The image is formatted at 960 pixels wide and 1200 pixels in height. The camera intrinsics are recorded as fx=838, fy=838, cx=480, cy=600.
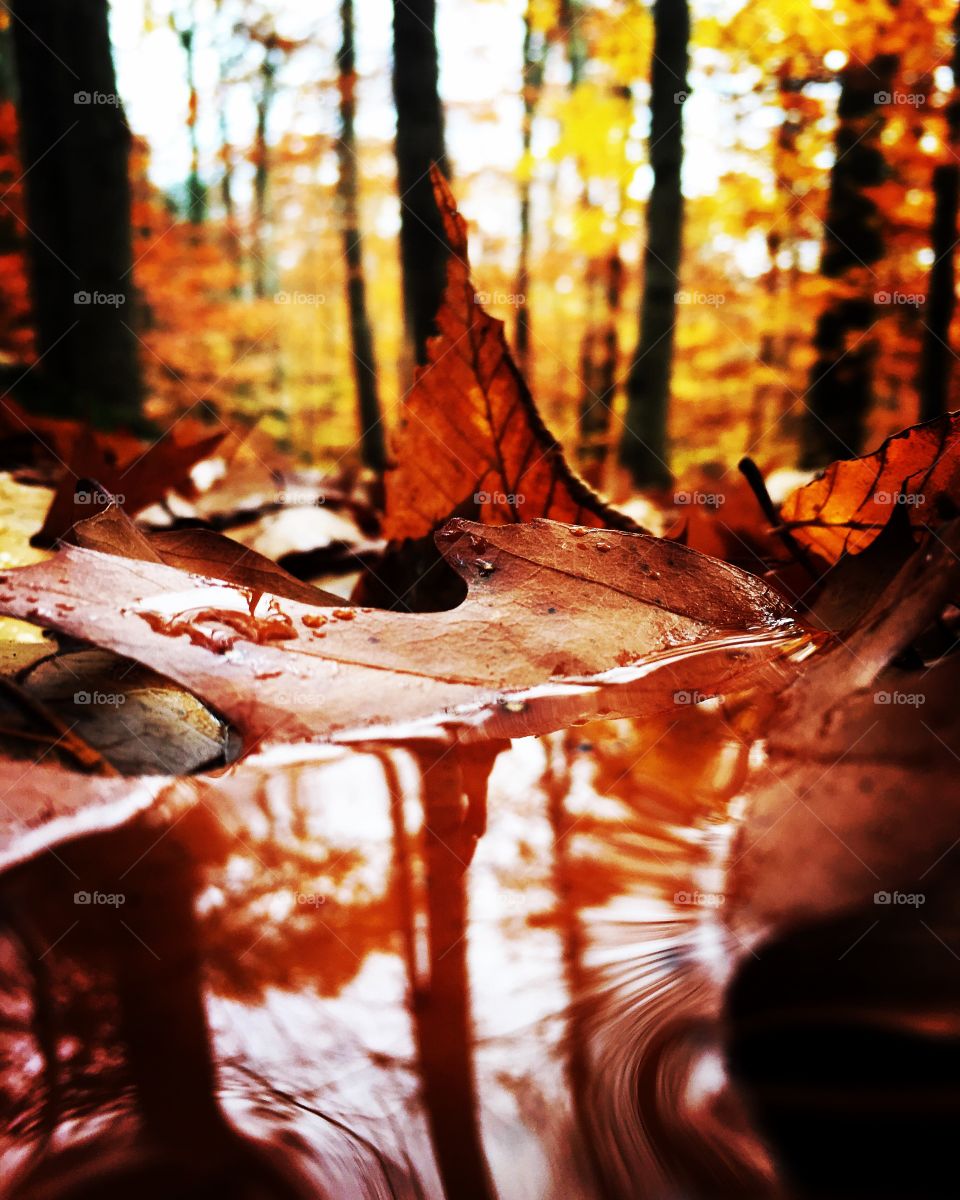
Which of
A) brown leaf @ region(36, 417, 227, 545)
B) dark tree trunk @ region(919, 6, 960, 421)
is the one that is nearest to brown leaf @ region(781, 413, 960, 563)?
brown leaf @ region(36, 417, 227, 545)

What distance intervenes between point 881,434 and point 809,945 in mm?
10117

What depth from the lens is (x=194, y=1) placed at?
1370cm

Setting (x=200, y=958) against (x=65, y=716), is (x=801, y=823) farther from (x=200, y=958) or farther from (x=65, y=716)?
(x=65, y=716)

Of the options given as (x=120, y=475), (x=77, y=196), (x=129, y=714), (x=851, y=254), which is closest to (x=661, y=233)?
(x=851, y=254)

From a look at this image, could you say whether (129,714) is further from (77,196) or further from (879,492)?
(77,196)

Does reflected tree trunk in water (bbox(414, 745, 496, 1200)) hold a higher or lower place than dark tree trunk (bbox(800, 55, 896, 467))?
lower

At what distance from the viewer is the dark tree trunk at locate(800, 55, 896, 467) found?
5984 millimetres

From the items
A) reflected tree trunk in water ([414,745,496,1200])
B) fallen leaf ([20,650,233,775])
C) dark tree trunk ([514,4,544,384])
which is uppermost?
dark tree trunk ([514,4,544,384])

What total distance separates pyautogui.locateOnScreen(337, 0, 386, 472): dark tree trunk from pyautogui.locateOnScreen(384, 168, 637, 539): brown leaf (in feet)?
26.5

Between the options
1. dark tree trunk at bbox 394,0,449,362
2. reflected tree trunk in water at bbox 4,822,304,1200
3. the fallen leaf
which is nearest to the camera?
reflected tree trunk in water at bbox 4,822,304,1200

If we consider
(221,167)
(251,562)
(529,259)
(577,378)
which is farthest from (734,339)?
(251,562)

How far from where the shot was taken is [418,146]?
17.9 feet

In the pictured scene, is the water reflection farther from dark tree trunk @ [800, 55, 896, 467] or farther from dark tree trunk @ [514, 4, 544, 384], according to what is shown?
dark tree trunk @ [514, 4, 544, 384]

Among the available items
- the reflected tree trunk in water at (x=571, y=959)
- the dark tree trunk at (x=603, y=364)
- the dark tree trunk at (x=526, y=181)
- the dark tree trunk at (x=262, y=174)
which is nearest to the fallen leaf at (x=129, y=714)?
the reflected tree trunk in water at (x=571, y=959)
